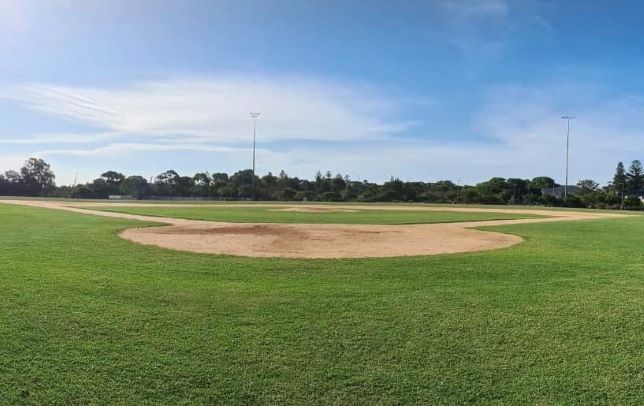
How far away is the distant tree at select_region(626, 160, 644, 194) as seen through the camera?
117750 millimetres

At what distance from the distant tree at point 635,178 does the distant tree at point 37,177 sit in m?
141

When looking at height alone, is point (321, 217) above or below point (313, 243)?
above

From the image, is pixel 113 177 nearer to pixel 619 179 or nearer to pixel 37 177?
pixel 37 177

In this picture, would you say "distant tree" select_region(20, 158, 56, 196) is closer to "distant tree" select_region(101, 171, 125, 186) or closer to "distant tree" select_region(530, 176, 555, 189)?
"distant tree" select_region(101, 171, 125, 186)

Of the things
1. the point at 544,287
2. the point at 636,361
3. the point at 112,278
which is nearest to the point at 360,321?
the point at 636,361

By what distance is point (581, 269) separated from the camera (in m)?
9.86

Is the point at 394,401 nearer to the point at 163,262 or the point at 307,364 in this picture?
the point at 307,364

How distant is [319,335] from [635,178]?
135 metres

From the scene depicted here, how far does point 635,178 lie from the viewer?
11856cm

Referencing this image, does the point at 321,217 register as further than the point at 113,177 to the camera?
No

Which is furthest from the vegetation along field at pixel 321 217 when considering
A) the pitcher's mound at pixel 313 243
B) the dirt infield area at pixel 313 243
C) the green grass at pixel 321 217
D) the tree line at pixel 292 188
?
the tree line at pixel 292 188

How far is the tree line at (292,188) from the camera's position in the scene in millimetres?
97000

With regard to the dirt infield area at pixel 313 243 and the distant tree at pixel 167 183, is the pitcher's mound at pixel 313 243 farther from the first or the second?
the distant tree at pixel 167 183

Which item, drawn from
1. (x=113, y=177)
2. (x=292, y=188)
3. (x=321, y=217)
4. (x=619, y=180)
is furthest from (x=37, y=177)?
(x=619, y=180)
